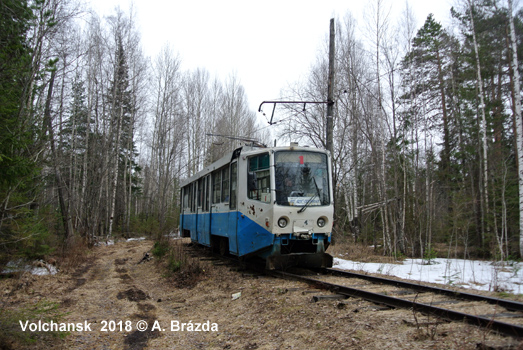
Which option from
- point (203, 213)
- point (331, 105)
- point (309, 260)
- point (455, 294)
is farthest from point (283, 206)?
point (203, 213)

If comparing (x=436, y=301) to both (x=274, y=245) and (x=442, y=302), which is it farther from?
(x=274, y=245)

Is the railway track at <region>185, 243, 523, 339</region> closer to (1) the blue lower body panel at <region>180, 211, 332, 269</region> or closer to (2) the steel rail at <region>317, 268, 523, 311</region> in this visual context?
(2) the steel rail at <region>317, 268, 523, 311</region>

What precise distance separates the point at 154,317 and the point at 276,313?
2302 mm

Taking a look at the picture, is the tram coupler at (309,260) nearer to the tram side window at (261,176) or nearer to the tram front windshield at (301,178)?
the tram front windshield at (301,178)

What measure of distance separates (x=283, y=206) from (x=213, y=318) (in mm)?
2701

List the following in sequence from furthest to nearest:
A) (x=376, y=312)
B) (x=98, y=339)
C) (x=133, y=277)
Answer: (x=133, y=277), (x=98, y=339), (x=376, y=312)

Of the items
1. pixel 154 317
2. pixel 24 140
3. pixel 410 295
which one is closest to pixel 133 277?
pixel 154 317

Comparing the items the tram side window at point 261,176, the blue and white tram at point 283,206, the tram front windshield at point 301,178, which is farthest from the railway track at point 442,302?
the tram side window at point 261,176

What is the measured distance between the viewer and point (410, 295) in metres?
5.39

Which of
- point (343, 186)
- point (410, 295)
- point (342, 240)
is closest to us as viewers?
point (410, 295)

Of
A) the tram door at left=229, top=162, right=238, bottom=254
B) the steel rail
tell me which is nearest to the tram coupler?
the steel rail

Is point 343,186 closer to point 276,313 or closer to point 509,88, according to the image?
point 509,88

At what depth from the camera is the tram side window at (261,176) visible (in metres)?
7.57

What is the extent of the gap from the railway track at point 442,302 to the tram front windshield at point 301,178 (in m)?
1.66
